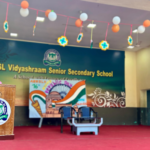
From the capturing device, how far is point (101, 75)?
10.6 m

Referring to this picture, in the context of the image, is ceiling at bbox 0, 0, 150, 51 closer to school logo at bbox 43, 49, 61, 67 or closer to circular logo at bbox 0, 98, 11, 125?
school logo at bbox 43, 49, 61, 67

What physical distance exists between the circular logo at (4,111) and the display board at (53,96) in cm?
312

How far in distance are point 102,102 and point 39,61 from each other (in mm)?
3675

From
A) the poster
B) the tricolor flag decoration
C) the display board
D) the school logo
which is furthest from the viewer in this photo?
the school logo

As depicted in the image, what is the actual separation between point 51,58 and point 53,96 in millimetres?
1928

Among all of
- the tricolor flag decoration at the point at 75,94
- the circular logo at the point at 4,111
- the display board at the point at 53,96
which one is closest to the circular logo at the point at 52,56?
the display board at the point at 53,96

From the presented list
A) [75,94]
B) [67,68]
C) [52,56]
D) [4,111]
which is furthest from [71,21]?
[4,111]

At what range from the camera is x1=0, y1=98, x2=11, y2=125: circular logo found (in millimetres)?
5532

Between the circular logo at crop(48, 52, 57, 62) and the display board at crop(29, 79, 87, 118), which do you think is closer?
the display board at crop(29, 79, 87, 118)

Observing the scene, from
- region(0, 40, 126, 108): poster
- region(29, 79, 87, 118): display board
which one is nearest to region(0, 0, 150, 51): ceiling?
region(0, 40, 126, 108): poster

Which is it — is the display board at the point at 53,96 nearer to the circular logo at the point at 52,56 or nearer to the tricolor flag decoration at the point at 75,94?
the tricolor flag decoration at the point at 75,94

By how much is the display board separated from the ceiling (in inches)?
79.3

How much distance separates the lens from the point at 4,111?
220 inches

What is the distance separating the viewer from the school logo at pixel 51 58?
391 inches
